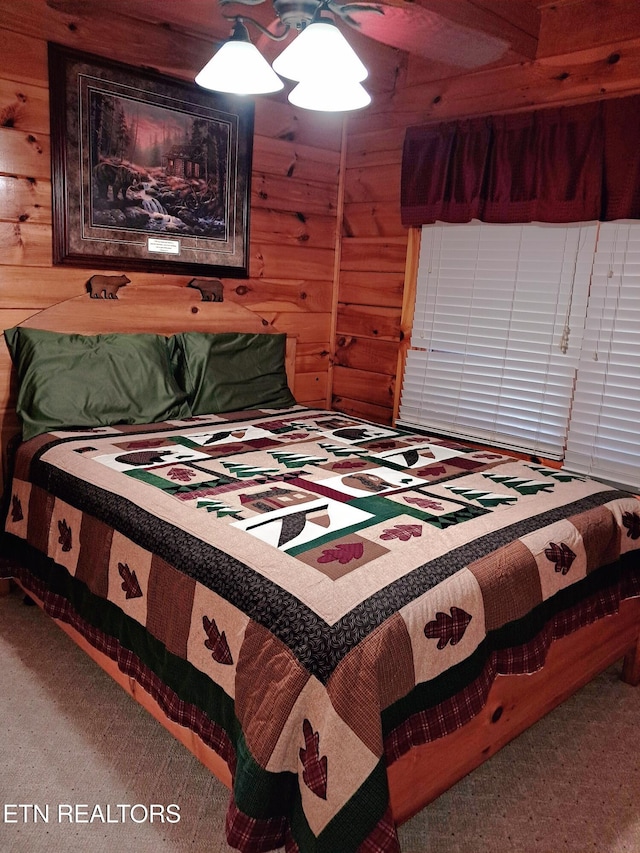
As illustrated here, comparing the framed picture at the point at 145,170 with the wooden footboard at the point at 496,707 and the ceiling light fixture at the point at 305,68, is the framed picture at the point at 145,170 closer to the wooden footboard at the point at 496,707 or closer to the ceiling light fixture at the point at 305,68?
the ceiling light fixture at the point at 305,68

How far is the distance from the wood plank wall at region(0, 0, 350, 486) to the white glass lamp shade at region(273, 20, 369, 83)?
52.0 inches

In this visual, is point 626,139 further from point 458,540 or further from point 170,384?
point 170,384

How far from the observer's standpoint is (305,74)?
1747 millimetres

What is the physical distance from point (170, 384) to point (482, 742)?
192 centimetres

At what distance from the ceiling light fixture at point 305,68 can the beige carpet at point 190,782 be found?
75.2 inches

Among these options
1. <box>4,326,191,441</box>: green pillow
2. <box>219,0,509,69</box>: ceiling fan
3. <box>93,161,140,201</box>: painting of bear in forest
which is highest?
<box>219,0,509,69</box>: ceiling fan

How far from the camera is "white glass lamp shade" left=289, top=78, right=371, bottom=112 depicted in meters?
1.82

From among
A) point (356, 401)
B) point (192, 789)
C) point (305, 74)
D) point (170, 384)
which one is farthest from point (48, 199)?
point (192, 789)

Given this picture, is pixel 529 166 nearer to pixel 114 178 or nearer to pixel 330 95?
pixel 330 95

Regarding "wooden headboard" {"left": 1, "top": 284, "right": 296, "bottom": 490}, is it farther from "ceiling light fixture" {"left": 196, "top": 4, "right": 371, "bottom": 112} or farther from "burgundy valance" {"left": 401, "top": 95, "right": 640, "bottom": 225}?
"ceiling light fixture" {"left": 196, "top": 4, "right": 371, "bottom": 112}

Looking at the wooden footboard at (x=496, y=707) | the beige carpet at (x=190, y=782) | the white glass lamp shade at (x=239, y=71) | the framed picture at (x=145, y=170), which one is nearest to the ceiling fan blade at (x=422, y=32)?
the white glass lamp shade at (x=239, y=71)

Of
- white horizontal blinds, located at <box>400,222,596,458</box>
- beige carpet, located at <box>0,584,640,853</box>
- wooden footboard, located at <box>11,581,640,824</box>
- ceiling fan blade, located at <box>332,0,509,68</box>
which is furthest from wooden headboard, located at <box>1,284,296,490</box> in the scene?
ceiling fan blade, located at <box>332,0,509,68</box>

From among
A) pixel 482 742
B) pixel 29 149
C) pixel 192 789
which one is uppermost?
pixel 29 149

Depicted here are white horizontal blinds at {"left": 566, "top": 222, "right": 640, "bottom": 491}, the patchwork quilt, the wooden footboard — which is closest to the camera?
the patchwork quilt
